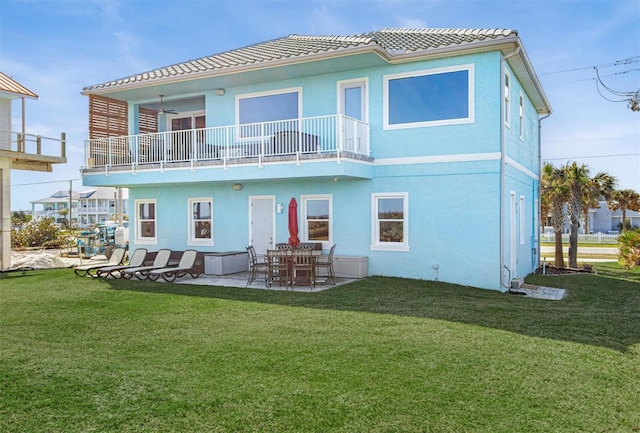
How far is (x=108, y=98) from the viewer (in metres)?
18.6

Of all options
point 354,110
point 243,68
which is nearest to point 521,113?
point 354,110

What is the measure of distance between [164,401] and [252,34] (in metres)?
19.1

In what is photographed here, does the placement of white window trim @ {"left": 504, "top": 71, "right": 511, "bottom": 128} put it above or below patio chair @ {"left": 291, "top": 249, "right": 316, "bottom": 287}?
above

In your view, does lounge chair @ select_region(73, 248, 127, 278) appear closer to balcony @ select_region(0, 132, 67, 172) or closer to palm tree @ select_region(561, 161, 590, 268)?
balcony @ select_region(0, 132, 67, 172)

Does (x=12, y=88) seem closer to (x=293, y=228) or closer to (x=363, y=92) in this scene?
(x=293, y=228)

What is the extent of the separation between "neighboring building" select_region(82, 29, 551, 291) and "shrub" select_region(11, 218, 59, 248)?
15.5 meters

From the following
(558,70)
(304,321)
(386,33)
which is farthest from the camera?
(558,70)

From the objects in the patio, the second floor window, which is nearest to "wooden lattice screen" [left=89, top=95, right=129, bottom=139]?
the second floor window

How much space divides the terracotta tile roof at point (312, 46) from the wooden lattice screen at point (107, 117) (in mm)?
769

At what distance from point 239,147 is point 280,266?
4911mm

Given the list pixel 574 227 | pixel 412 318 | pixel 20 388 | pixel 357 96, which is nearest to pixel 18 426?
pixel 20 388

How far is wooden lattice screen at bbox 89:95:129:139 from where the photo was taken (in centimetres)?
1802

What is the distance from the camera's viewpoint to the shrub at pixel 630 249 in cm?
1846

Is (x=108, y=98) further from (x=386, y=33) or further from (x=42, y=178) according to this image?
(x=42, y=178)
